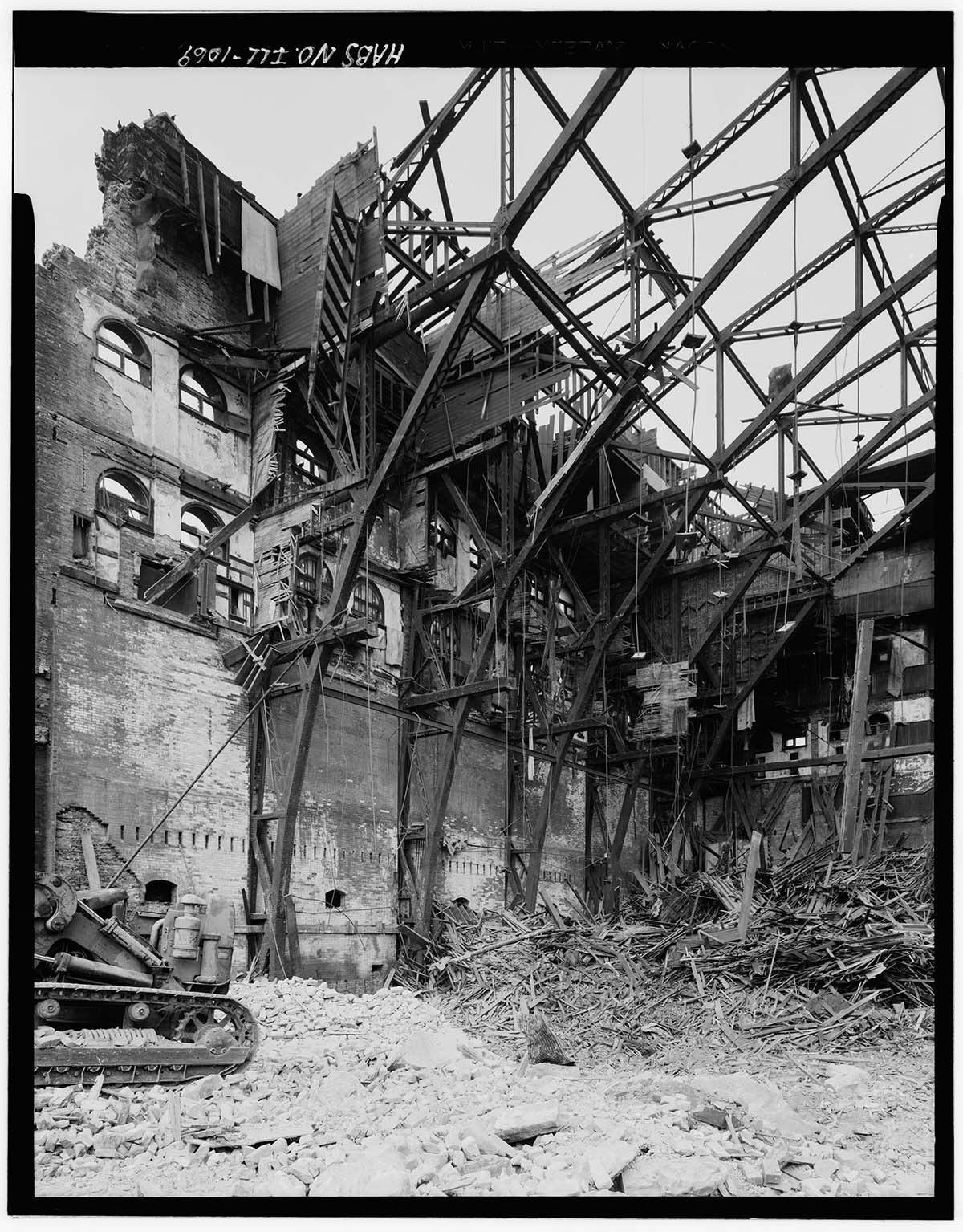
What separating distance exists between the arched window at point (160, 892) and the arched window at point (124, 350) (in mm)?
7509

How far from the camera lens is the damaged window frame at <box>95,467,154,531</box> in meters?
14.0

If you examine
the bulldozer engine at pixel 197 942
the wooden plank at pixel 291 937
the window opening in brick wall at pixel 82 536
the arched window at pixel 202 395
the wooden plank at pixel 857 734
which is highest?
the arched window at pixel 202 395

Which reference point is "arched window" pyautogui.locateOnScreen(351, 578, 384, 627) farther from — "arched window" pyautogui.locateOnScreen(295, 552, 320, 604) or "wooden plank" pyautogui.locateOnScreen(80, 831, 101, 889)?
"wooden plank" pyautogui.locateOnScreen(80, 831, 101, 889)

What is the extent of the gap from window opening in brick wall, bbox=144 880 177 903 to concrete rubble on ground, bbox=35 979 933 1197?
3838 mm

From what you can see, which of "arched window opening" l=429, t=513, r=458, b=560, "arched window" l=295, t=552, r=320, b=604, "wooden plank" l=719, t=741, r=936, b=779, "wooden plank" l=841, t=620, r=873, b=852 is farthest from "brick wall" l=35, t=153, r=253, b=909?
"wooden plank" l=719, t=741, r=936, b=779

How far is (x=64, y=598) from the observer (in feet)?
43.0

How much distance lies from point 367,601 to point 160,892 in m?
7.03

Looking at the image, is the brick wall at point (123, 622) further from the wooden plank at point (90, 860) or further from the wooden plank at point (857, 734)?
the wooden plank at point (857, 734)

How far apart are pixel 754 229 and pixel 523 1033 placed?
39.6 ft

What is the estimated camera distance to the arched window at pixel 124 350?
14.4 metres

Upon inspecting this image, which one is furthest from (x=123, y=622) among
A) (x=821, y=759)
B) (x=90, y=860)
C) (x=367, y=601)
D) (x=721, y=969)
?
(x=821, y=759)

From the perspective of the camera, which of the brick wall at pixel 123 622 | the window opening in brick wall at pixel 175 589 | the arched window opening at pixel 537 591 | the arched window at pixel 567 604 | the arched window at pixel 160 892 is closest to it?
the brick wall at pixel 123 622

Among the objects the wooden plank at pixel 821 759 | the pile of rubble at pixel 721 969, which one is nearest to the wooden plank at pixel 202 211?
the pile of rubble at pixel 721 969

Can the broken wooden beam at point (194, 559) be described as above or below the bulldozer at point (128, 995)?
above
